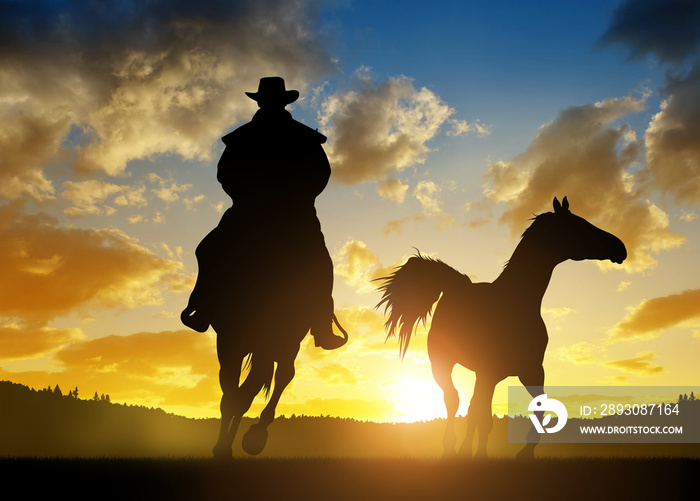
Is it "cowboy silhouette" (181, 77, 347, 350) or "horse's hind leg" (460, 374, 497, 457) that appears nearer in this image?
"cowboy silhouette" (181, 77, 347, 350)

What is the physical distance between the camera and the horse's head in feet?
32.1

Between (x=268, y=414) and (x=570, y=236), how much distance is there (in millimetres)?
5684

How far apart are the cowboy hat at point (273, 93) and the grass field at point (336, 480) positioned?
4.47 meters

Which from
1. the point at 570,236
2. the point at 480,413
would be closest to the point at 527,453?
the point at 480,413

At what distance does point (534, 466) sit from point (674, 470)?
1.91 meters

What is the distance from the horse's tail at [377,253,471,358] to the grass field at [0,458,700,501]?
3.23m

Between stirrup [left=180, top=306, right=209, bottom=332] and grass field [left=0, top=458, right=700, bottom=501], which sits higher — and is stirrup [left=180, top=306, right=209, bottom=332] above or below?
above

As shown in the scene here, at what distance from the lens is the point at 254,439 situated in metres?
7.02

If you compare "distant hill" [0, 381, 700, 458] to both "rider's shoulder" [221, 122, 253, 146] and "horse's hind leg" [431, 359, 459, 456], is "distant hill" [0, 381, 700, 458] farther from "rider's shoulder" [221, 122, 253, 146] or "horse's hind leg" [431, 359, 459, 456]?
"rider's shoulder" [221, 122, 253, 146]

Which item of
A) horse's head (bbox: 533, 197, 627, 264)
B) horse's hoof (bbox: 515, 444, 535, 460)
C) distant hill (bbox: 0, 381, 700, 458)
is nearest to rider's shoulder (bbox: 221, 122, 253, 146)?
distant hill (bbox: 0, 381, 700, 458)

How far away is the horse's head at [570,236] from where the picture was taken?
9.80 metres

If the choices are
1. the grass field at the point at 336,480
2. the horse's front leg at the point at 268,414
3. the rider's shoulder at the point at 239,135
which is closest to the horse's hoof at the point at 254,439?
the horse's front leg at the point at 268,414

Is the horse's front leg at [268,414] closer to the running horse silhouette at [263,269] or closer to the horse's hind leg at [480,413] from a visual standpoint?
the running horse silhouette at [263,269]

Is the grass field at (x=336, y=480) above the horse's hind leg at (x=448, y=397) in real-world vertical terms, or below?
below
